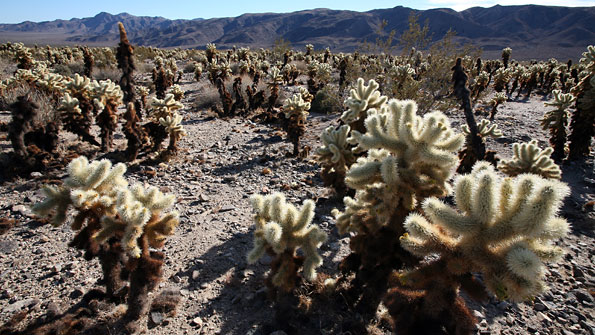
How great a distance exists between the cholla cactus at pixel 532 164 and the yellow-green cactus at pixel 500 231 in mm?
3598

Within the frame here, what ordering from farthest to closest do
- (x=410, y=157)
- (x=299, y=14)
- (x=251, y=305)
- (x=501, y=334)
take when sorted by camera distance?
1. (x=299, y=14)
2. (x=251, y=305)
3. (x=501, y=334)
4. (x=410, y=157)

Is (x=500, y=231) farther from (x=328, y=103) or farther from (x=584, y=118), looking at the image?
(x=328, y=103)

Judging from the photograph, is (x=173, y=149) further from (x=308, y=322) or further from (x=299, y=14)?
(x=299, y=14)

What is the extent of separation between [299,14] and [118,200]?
523ft

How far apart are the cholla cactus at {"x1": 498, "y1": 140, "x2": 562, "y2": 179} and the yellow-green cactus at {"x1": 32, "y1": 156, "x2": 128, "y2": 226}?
18.5 ft

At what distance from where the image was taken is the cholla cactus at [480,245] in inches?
66.4

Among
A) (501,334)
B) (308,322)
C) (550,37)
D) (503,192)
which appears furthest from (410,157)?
(550,37)

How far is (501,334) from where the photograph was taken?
304 centimetres

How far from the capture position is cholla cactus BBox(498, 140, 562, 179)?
4742 millimetres

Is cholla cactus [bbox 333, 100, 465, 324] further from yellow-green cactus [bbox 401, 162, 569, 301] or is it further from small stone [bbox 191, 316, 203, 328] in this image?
small stone [bbox 191, 316, 203, 328]

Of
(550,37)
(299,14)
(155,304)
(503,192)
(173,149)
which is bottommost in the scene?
(155,304)

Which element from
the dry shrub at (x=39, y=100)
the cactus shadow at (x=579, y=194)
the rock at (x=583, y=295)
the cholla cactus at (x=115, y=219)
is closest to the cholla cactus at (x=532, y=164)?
the cactus shadow at (x=579, y=194)

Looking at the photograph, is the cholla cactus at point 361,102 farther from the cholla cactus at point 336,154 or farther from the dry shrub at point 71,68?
the dry shrub at point 71,68

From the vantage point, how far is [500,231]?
1837 millimetres
